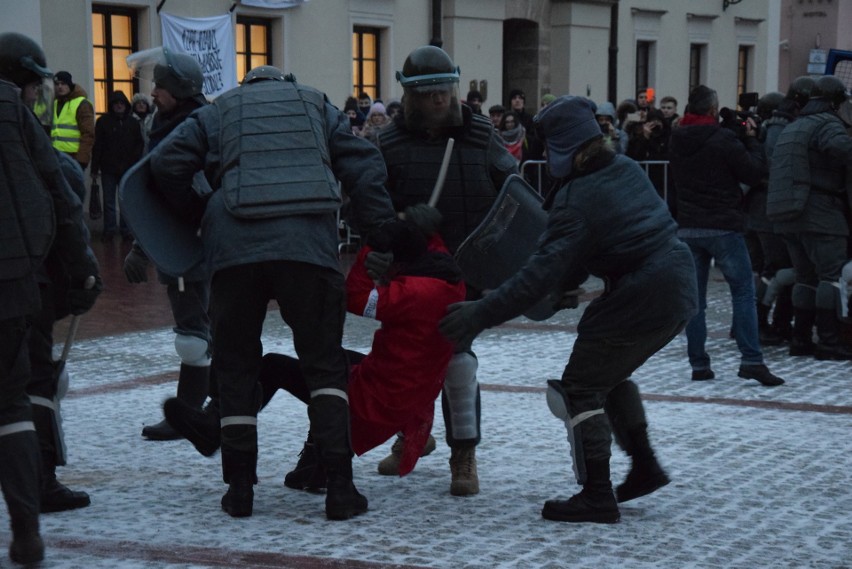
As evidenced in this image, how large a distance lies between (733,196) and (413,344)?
395 centimetres

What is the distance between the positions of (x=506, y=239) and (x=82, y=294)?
67.1 inches

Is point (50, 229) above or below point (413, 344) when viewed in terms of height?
above

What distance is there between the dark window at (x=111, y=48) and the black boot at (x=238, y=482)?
567 inches

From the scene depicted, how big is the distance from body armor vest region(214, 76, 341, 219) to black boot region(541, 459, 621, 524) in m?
1.38

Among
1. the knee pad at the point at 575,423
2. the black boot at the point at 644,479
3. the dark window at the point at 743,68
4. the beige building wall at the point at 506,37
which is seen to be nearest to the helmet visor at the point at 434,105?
the knee pad at the point at 575,423

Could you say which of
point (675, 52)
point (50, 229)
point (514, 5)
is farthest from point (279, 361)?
point (675, 52)

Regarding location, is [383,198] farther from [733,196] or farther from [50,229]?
[733,196]

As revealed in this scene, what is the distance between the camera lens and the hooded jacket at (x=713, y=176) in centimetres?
911

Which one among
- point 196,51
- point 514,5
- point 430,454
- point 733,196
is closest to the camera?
point 430,454

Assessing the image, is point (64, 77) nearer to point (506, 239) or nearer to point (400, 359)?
point (506, 239)

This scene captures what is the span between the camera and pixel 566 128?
562 cm

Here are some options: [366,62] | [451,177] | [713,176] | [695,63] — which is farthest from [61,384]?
[695,63]

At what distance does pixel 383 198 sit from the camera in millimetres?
5730

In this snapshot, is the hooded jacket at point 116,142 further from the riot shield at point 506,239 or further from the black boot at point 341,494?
the black boot at point 341,494
